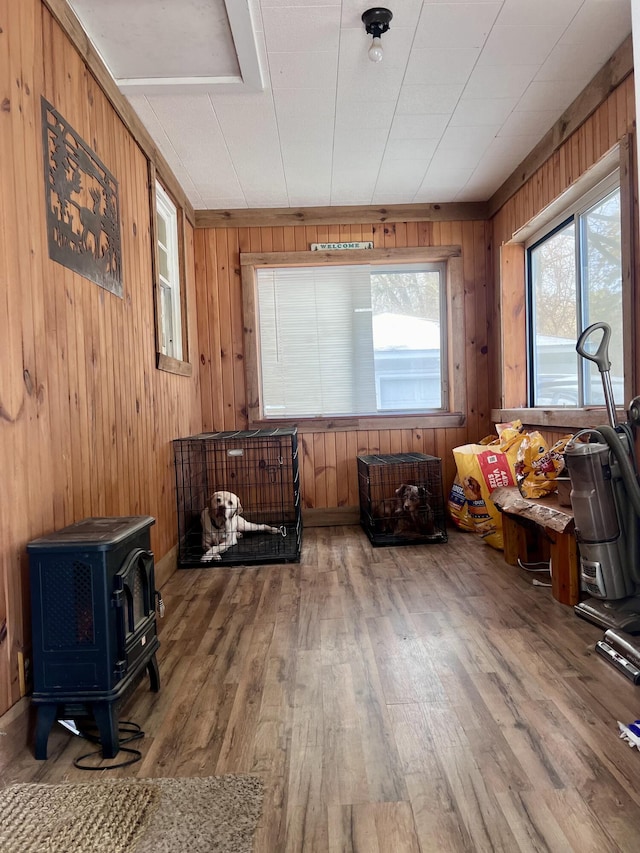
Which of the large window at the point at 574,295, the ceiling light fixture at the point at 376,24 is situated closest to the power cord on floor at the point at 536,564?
the large window at the point at 574,295

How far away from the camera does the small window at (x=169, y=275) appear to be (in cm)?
373

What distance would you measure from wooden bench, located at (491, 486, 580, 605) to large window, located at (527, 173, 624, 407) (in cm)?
72

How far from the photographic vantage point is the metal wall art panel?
1927 mm

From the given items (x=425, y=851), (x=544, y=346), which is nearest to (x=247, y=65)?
(x=544, y=346)

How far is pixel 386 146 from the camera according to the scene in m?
Answer: 3.51

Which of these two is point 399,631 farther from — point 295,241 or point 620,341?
point 295,241

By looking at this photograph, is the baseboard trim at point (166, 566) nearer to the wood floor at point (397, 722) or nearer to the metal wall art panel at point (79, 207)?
the wood floor at point (397, 722)

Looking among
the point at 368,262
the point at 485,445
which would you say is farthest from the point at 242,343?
the point at 485,445

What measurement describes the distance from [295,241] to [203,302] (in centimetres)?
90

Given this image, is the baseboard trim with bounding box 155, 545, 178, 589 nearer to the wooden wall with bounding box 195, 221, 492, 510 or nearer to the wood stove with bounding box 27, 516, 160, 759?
the wooden wall with bounding box 195, 221, 492, 510

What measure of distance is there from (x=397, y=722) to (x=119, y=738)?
83cm

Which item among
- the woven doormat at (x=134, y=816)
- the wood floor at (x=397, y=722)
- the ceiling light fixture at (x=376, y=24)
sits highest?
the ceiling light fixture at (x=376, y=24)

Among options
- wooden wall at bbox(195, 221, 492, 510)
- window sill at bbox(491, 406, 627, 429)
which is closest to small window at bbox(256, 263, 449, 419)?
wooden wall at bbox(195, 221, 492, 510)

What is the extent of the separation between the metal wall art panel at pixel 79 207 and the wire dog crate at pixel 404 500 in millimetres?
2258
